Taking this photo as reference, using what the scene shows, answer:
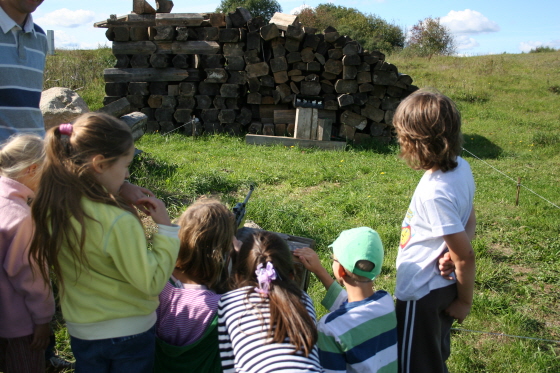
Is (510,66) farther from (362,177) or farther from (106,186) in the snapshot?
(106,186)

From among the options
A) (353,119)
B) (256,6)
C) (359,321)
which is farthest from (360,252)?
(256,6)

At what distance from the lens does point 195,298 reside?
176 centimetres

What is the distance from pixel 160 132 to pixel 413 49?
17091 mm

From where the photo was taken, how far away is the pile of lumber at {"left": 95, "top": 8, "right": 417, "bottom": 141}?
8.03 m

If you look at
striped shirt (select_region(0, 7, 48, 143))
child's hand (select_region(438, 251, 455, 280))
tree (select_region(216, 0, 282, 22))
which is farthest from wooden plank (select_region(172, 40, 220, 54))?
tree (select_region(216, 0, 282, 22))

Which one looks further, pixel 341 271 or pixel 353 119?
pixel 353 119

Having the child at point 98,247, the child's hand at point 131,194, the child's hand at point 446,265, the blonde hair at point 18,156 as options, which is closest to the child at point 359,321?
the child's hand at point 446,265

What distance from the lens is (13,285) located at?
1.79 meters

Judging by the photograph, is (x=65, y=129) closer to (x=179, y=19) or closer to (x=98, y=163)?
Result: (x=98, y=163)

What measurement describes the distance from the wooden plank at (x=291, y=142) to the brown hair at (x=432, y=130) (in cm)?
601

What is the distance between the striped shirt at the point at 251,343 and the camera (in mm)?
1436

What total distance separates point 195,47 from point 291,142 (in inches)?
99.1

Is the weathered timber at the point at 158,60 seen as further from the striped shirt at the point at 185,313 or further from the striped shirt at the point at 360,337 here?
the striped shirt at the point at 360,337

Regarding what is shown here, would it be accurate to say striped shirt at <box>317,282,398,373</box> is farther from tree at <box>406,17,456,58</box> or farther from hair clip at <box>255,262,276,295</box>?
tree at <box>406,17,456,58</box>
